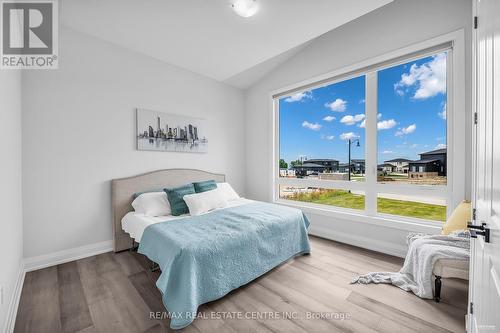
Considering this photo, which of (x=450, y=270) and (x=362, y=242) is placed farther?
(x=362, y=242)

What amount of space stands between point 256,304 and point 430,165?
97.9 inches

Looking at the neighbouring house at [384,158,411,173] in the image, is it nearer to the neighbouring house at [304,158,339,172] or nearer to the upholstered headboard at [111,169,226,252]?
the neighbouring house at [304,158,339,172]

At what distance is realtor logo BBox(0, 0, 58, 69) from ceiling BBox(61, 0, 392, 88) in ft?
0.54

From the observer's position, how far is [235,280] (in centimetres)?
194

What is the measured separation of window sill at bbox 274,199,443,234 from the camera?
8.16 ft

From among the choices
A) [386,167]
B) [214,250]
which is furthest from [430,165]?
[214,250]

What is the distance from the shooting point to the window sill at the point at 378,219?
2488 millimetres

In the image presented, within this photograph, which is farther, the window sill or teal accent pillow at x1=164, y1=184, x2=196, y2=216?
teal accent pillow at x1=164, y1=184, x2=196, y2=216

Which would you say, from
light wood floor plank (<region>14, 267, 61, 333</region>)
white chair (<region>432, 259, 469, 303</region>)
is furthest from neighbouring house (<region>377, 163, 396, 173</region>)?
light wood floor plank (<region>14, 267, 61, 333</region>)

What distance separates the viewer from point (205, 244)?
5.92ft

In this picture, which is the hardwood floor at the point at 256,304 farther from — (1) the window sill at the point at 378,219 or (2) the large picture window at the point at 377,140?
(2) the large picture window at the point at 377,140

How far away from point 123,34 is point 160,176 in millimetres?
1925

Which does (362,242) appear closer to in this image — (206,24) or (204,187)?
(204,187)

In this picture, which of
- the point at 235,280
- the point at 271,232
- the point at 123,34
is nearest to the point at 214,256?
the point at 235,280
